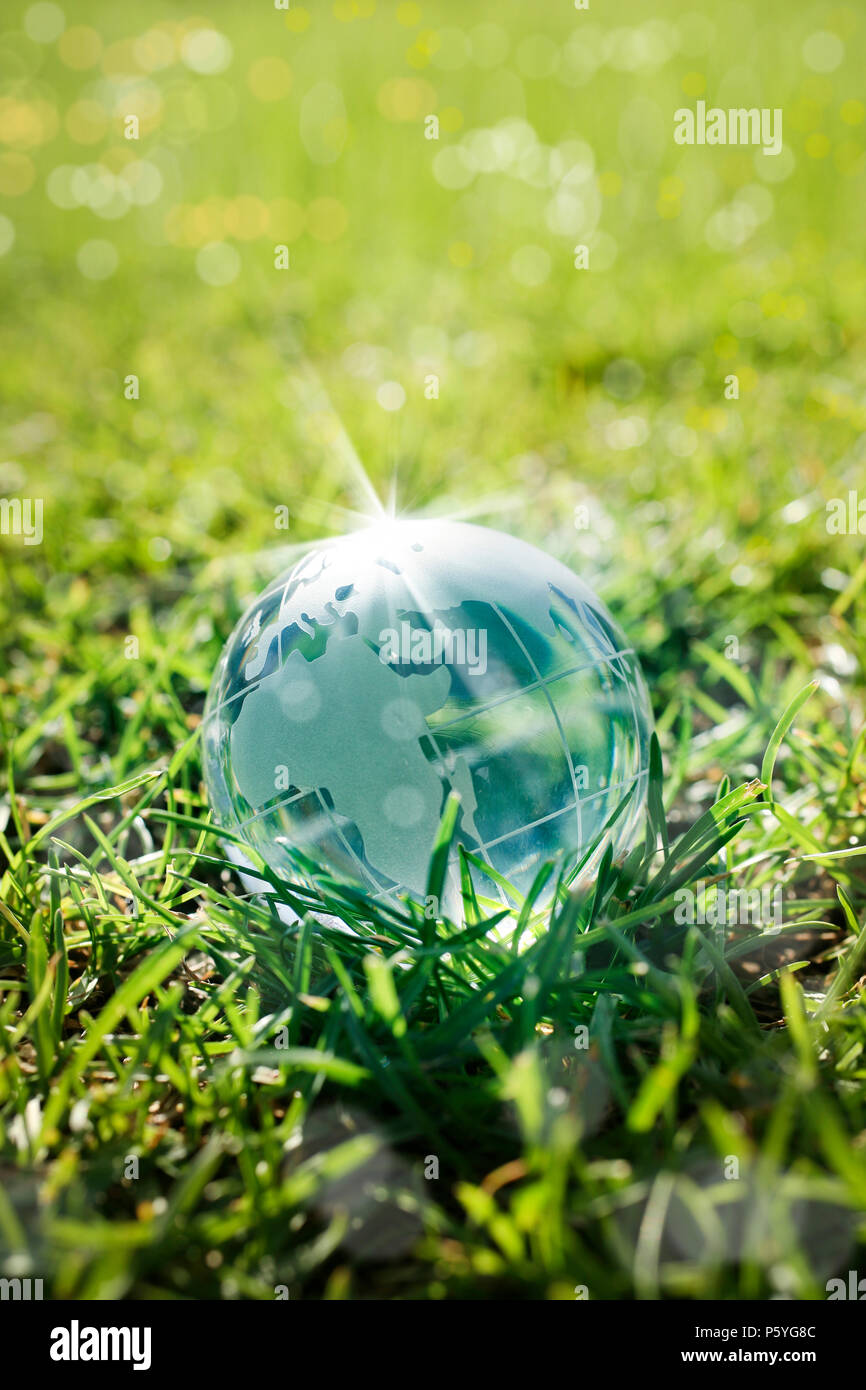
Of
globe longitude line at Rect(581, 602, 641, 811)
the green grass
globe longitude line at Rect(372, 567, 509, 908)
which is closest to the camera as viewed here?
the green grass

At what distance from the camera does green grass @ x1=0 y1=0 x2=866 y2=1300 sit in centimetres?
132

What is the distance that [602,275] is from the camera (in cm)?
A: 540

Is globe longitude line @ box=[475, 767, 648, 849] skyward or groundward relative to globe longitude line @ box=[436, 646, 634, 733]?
groundward

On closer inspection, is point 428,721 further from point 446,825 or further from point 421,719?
point 446,825

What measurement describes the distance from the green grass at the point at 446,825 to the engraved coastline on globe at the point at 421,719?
10 centimetres

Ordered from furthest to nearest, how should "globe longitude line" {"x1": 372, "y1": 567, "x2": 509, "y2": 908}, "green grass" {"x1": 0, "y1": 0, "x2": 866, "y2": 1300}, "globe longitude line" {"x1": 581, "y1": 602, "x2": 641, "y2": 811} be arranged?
"globe longitude line" {"x1": 581, "y1": 602, "x2": 641, "y2": 811} → "globe longitude line" {"x1": 372, "y1": 567, "x2": 509, "y2": 908} → "green grass" {"x1": 0, "y1": 0, "x2": 866, "y2": 1300}

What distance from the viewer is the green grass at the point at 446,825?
4.33 feet

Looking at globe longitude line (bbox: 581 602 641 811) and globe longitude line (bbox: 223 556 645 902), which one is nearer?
globe longitude line (bbox: 223 556 645 902)

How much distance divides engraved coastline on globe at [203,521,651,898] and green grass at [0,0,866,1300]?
0.33 ft

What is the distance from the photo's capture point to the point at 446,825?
1.51m

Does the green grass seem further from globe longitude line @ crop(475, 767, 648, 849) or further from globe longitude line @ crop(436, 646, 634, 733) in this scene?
globe longitude line @ crop(436, 646, 634, 733)

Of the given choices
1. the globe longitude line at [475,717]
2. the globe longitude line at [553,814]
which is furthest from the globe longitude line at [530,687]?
the globe longitude line at [553,814]

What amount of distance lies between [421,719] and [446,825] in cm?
15

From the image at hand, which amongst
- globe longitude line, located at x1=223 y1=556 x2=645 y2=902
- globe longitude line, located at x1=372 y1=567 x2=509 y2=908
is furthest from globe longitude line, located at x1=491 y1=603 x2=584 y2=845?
globe longitude line, located at x1=372 y1=567 x2=509 y2=908
